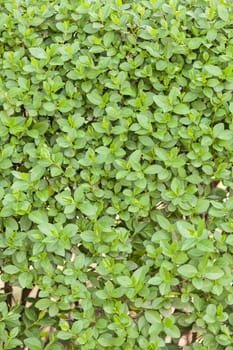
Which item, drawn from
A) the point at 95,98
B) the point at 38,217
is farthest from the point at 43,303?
the point at 95,98

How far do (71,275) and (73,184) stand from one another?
0.35m

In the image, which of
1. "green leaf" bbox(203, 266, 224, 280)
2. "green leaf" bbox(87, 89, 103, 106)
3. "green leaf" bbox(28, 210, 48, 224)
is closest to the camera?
"green leaf" bbox(203, 266, 224, 280)

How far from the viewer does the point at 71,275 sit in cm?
218

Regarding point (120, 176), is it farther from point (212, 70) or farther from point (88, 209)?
point (212, 70)

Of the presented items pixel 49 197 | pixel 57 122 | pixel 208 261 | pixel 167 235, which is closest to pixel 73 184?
pixel 49 197

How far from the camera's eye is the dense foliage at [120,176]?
2154 mm

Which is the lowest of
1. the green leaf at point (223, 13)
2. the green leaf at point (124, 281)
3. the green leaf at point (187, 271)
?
the green leaf at point (124, 281)

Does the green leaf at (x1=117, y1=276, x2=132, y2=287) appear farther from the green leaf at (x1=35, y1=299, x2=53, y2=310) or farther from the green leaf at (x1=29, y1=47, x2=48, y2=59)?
the green leaf at (x1=29, y1=47, x2=48, y2=59)

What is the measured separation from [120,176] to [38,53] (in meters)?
0.59

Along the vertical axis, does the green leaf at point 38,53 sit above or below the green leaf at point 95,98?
above

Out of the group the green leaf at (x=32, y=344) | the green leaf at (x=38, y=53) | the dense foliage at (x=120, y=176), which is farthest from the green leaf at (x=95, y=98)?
the green leaf at (x=32, y=344)

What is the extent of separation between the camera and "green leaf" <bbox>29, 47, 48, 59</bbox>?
2.31 meters

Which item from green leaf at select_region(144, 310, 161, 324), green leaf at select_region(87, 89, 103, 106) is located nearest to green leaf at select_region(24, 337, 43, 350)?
green leaf at select_region(144, 310, 161, 324)

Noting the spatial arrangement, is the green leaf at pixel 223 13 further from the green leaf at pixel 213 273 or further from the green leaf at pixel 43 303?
the green leaf at pixel 43 303
